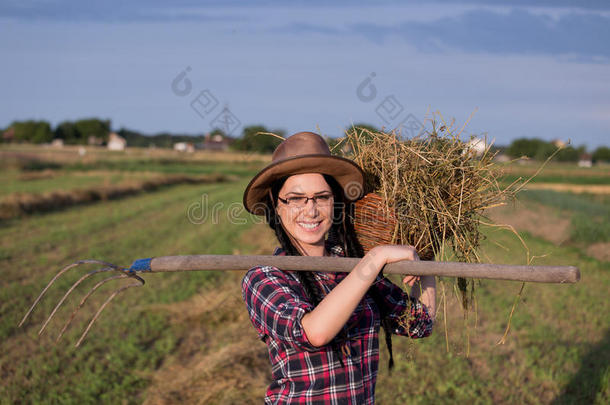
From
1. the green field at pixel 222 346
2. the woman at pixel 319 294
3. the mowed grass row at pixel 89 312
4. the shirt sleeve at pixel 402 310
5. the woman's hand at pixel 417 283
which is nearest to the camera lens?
the woman at pixel 319 294

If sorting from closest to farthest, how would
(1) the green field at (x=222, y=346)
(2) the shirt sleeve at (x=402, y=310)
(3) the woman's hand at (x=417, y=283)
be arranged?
(3) the woman's hand at (x=417, y=283)
(2) the shirt sleeve at (x=402, y=310)
(1) the green field at (x=222, y=346)

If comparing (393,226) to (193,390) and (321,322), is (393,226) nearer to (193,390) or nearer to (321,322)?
(321,322)

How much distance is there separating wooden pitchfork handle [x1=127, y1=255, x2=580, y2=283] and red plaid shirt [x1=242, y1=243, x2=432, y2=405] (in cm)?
6

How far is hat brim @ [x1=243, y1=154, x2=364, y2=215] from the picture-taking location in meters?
2.11

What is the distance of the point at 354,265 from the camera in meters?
1.95

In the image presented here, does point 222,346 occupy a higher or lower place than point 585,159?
lower

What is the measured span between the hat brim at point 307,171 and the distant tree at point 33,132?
112 metres

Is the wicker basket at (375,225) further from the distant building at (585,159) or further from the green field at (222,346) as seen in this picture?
the distant building at (585,159)

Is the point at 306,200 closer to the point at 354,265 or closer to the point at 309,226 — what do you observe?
the point at 309,226

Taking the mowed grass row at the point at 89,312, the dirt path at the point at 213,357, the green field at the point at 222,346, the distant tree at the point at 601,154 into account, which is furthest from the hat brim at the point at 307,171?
the distant tree at the point at 601,154

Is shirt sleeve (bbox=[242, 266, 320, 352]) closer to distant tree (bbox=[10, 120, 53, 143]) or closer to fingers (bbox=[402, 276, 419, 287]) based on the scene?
fingers (bbox=[402, 276, 419, 287])

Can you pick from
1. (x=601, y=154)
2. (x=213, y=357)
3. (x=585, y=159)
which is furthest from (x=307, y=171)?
(x=601, y=154)

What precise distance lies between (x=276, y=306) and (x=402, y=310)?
0.71 metres

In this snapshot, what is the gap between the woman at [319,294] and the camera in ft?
5.74
